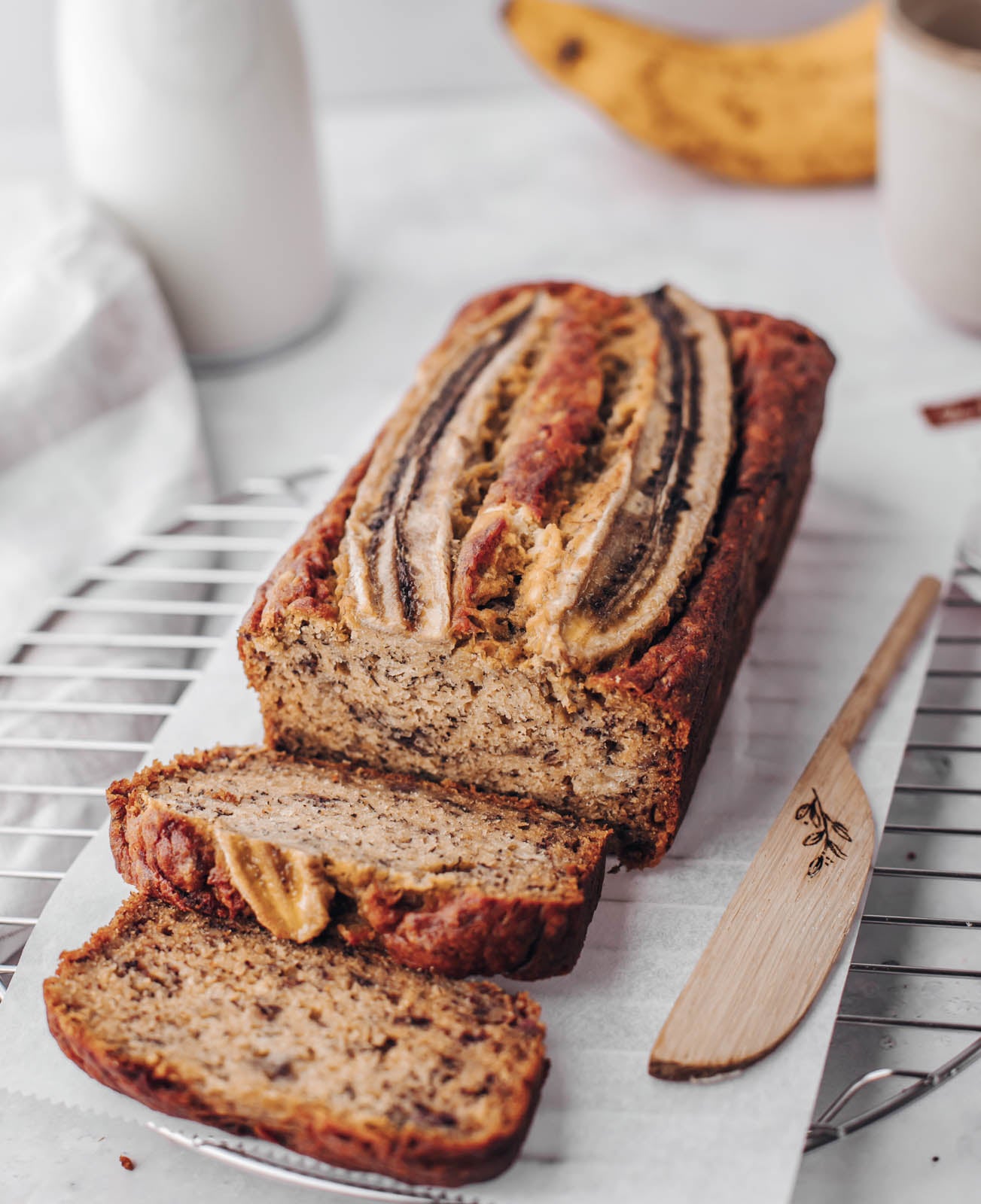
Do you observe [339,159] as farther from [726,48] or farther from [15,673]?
[15,673]

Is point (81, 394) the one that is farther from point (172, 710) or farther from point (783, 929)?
point (783, 929)

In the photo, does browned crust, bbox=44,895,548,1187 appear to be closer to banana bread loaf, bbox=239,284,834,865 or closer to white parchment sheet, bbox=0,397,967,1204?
white parchment sheet, bbox=0,397,967,1204

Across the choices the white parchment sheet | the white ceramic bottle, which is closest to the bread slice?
the white parchment sheet

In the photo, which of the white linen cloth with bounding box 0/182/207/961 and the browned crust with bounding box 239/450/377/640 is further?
the white linen cloth with bounding box 0/182/207/961

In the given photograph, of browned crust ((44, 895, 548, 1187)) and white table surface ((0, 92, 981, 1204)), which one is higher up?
white table surface ((0, 92, 981, 1204))

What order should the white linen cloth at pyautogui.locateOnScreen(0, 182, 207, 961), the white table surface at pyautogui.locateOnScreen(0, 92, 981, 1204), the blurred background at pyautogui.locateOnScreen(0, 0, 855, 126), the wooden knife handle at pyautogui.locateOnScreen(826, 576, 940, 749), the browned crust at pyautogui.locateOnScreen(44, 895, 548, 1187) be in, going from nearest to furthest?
the browned crust at pyautogui.locateOnScreen(44, 895, 548, 1187)
the wooden knife handle at pyautogui.locateOnScreen(826, 576, 940, 749)
the white linen cloth at pyautogui.locateOnScreen(0, 182, 207, 961)
the white table surface at pyautogui.locateOnScreen(0, 92, 981, 1204)
the blurred background at pyautogui.locateOnScreen(0, 0, 855, 126)

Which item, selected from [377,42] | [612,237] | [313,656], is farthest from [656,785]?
[377,42]

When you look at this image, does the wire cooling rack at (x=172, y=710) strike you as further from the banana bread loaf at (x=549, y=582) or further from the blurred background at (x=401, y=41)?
the blurred background at (x=401, y=41)
